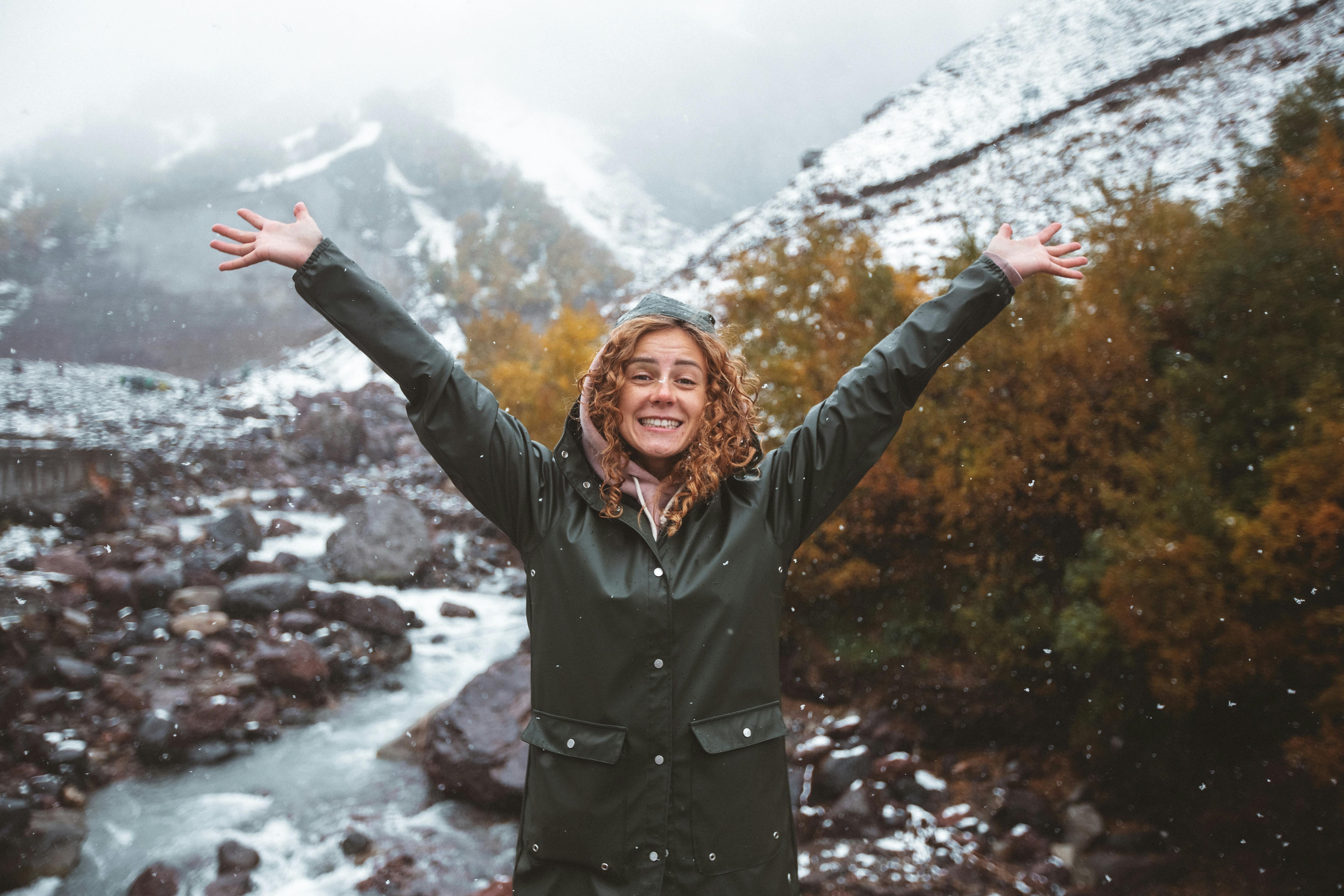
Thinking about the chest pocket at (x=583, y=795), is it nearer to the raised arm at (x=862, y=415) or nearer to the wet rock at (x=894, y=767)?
the raised arm at (x=862, y=415)

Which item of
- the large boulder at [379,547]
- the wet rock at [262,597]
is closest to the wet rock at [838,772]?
the wet rock at [262,597]

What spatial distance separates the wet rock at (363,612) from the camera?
1182 cm

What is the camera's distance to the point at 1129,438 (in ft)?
25.8

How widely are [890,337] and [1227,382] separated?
6932mm

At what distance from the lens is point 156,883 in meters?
5.93

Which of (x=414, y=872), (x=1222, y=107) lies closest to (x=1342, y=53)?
(x=1222, y=107)

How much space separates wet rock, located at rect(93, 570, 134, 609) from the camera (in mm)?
11836

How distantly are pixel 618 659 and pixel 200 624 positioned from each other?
1216 cm

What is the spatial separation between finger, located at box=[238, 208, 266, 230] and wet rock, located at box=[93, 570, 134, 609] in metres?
13.1

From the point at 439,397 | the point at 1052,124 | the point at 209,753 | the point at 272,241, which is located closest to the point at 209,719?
the point at 209,753

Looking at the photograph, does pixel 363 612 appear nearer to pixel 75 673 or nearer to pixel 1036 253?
pixel 75 673

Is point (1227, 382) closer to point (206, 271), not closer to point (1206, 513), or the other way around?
point (1206, 513)

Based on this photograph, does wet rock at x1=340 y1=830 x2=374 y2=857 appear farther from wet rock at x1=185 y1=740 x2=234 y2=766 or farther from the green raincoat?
the green raincoat

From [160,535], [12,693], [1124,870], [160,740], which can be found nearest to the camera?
[1124,870]
